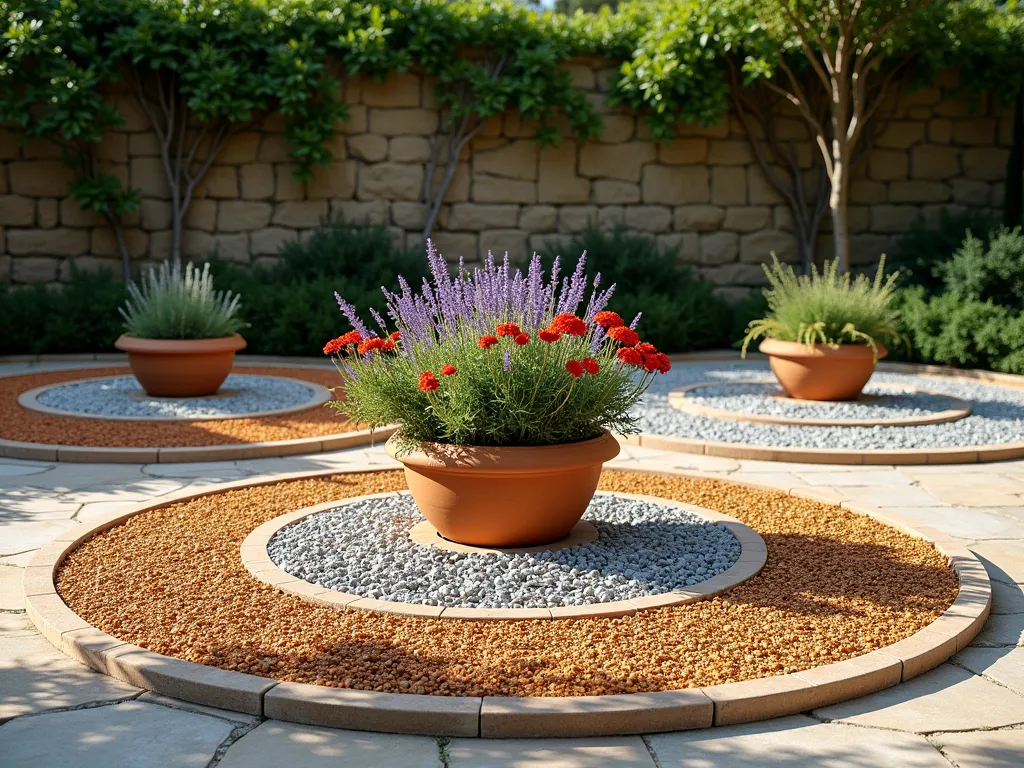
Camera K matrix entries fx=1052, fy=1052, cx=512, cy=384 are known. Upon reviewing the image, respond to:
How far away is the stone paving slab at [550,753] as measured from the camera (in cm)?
248

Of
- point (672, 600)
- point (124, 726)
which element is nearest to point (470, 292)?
point (672, 600)

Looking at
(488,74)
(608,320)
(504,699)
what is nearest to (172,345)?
(608,320)

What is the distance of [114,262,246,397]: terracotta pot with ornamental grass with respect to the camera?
23.6 ft

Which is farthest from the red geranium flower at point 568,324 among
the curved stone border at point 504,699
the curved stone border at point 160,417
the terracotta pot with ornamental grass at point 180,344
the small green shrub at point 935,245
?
the small green shrub at point 935,245

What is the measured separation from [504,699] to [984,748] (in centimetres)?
119

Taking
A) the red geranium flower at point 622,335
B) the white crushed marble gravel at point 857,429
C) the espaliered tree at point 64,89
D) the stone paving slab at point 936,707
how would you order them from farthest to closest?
the espaliered tree at point 64,89, the white crushed marble gravel at point 857,429, the red geranium flower at point 622,335, the stone paving slab at point 936,707

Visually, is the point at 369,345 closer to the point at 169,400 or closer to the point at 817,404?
the point at 169,400

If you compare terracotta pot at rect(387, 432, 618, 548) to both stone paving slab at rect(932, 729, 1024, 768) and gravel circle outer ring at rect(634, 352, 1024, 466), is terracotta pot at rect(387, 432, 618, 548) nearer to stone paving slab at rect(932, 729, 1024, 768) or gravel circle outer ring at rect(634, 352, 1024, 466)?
stone paving slab at rect(932, 729, 1024, 768)

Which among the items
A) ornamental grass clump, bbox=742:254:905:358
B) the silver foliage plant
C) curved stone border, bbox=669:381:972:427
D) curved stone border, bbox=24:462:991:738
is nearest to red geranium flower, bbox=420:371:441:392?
→ curved stone border, bbox=24:462:991:738

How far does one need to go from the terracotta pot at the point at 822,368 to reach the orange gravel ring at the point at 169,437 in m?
2.96

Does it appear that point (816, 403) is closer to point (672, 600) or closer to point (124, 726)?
point (672, 600)

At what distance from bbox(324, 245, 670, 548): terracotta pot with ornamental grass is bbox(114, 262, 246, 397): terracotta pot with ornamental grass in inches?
138

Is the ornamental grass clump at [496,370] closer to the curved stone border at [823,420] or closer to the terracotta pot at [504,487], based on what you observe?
the terracotta pot at [504,487]

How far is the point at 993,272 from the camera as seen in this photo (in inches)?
386
